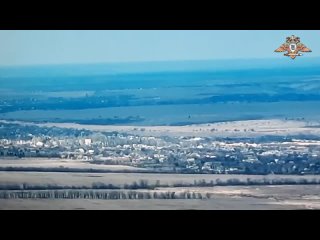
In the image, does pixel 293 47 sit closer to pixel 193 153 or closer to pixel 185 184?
pixel 193 153

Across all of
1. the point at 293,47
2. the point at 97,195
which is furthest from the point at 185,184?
the point at 293,47

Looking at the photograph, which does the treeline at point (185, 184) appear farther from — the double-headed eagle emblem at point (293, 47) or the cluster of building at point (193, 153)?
the double-headed eagle emblem at point (293, 47)

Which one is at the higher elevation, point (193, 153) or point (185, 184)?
point (193, 153)

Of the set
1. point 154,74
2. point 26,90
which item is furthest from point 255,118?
point 26,90

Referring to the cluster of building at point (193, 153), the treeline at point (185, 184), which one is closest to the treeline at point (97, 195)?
the treeline at point (185, 184)
